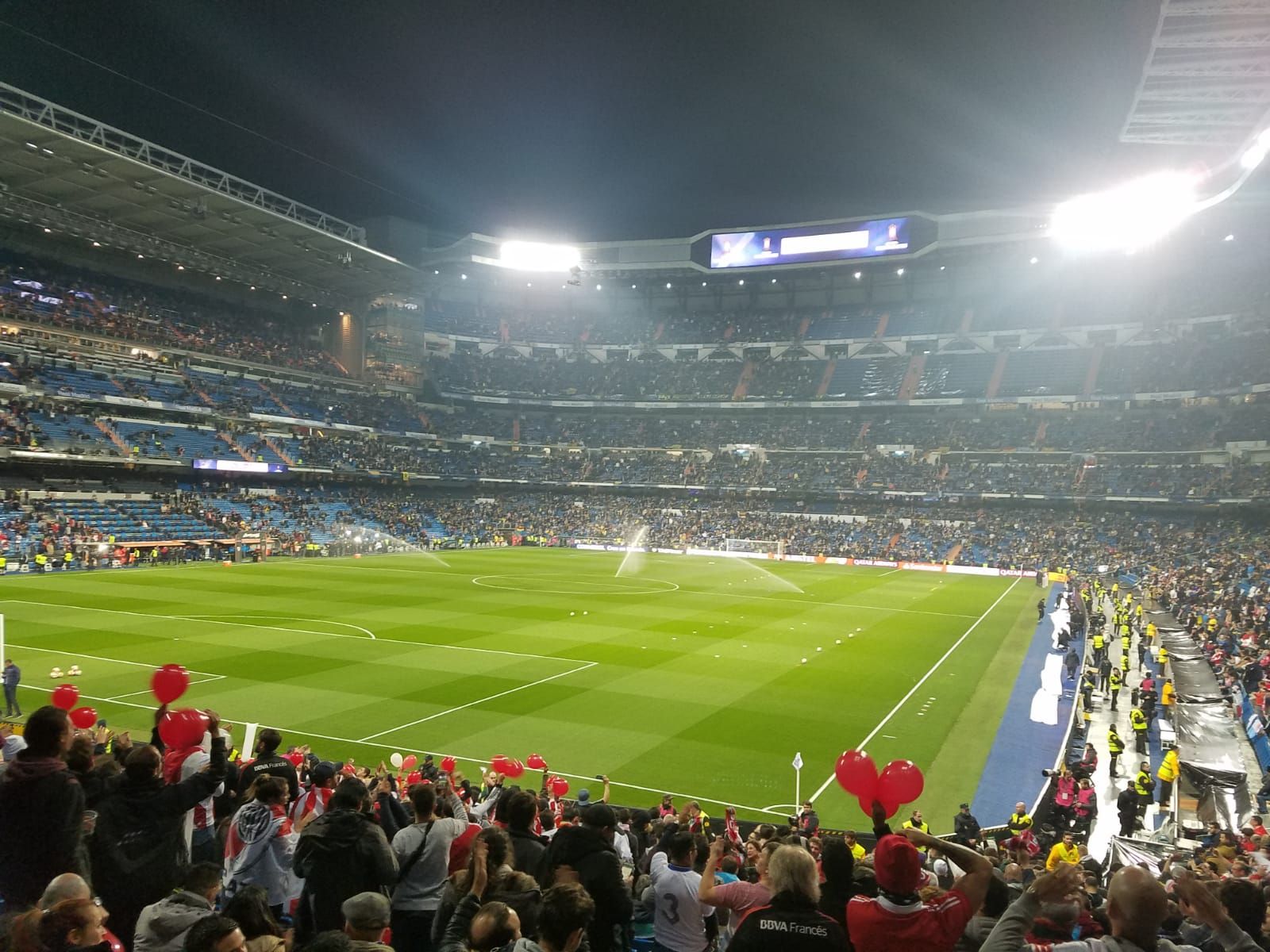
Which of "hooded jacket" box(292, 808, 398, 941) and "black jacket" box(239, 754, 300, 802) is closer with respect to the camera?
"hooded jacket" box(292, 808, 398, 941)

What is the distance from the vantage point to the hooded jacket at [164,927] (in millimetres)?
4004

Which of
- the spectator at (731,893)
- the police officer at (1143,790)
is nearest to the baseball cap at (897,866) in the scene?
the spectator at (731,893)

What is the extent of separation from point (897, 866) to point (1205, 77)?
46.5 m

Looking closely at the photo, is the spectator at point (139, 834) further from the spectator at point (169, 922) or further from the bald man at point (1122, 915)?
the bald man at point (1122, 915)

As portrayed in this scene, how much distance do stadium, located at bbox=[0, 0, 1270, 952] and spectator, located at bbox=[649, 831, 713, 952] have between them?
0.03 metres

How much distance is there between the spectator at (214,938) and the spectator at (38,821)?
91.6 inches

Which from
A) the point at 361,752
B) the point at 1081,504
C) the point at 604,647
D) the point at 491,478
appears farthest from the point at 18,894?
the point at 491,478

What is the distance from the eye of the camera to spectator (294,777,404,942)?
16.4 ft

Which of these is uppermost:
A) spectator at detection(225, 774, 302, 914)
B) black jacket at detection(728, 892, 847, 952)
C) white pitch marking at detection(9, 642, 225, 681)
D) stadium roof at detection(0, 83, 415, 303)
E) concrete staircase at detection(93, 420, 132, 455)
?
stadium roof at detection(0, 83, 415, 303)

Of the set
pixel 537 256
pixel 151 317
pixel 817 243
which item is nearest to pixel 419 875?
pixel 151 317

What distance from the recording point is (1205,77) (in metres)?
36.9

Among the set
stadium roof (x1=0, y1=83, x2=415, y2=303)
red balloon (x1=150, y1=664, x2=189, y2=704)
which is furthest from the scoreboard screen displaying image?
red balloon (x1=150, y1=664, x2=189, y2=704)

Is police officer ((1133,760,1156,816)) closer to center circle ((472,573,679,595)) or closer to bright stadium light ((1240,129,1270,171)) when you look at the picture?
center circle ((472,573,679,595))

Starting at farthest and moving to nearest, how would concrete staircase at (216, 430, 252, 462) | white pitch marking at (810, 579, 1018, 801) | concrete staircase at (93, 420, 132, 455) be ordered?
concrete staircase at (216, 430, 252, 462)
concrete staircase at (93, 420, 132, 455)
white pitch marking at (810, 579, 1018, 801)
